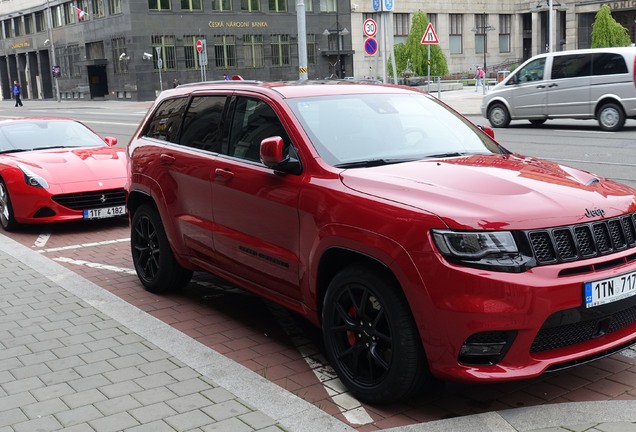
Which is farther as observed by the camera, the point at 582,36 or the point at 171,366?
the point at 582,36

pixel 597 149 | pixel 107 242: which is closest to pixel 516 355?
pixel 107 242

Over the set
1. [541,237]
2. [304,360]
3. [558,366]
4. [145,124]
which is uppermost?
[145,124]

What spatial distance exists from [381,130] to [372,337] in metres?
1.53

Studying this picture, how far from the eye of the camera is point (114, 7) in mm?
61156

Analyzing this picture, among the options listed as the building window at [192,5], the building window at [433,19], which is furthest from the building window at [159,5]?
the building window at [433,19]

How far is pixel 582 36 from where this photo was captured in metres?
71.0

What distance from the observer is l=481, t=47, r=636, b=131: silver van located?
18.7 meters

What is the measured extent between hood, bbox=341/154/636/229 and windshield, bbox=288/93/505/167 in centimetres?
24

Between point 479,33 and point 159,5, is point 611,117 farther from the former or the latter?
point 479,33

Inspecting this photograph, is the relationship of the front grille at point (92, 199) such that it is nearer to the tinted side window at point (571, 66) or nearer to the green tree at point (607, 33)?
the tinted side window at point (571, 66)

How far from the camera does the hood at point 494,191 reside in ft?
12.2

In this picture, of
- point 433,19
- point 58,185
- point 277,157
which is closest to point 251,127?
point 277,157

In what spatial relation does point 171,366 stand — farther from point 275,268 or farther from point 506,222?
point 506,222

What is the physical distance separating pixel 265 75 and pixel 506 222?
63.0 meters
